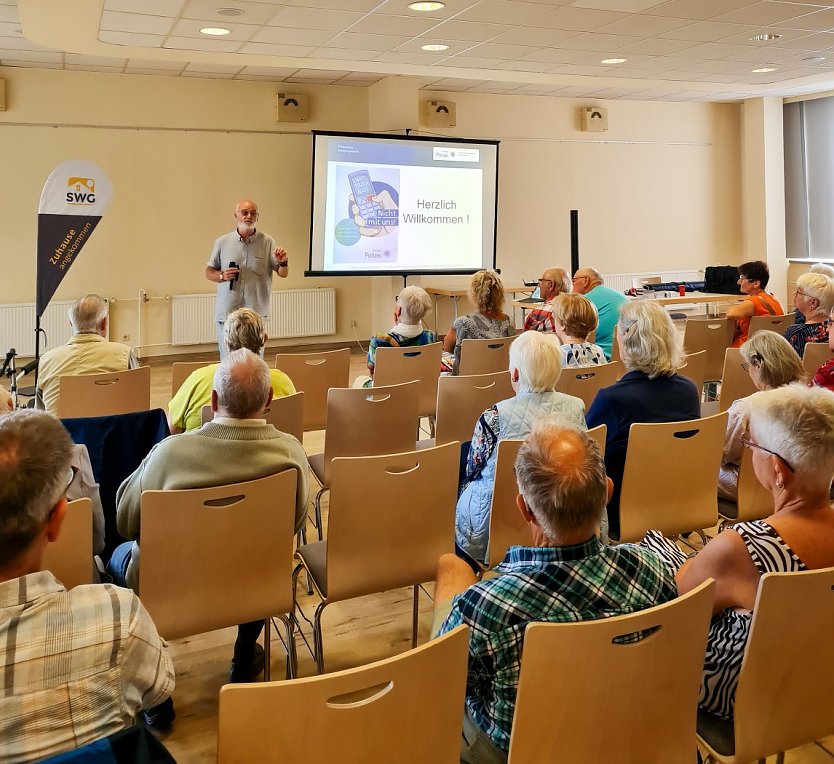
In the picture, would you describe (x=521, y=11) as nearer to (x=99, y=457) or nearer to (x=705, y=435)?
(x=705, y=435)

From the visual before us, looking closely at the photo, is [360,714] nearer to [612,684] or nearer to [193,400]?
[612,684]

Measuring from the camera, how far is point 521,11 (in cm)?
604

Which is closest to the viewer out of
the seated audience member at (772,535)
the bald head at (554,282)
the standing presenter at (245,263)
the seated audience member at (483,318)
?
the seated audience member at (772,535)

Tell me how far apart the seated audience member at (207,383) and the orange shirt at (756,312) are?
355 cm

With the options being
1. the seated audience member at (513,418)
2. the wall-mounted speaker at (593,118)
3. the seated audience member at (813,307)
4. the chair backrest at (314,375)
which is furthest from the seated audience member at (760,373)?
the wall-mounted speaker at (593,118)

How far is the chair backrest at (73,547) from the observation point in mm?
1907

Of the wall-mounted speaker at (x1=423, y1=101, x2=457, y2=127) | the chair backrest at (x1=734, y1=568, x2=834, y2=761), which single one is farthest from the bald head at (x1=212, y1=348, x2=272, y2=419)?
the wall-mounted speaker at (x1=423, y1=101, x2=457, y2=127)

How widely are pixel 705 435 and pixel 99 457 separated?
2.22 m

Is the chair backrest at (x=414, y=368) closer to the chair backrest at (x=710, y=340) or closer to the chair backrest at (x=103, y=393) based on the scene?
the chair backrest at (x=103, y=393)

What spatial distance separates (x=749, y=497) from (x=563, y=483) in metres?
1.83

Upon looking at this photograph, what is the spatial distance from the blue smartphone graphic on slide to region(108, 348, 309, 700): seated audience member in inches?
269

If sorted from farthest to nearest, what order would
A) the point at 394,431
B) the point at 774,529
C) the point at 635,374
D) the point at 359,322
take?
the point at 359,322, the point at 394,431, the point at 635,374, the point at 774,529

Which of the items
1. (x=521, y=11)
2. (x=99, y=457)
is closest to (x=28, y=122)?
(x=521, y=11)

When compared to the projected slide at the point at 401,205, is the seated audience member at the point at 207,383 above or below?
below
